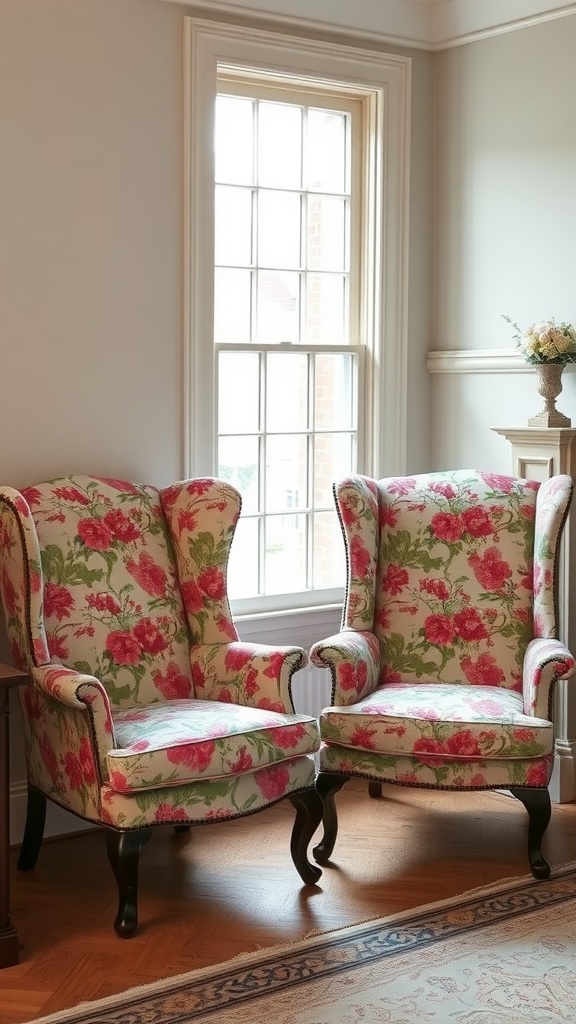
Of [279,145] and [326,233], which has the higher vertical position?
[279,145]

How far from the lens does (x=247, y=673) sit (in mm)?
3799

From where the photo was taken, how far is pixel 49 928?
10.9ft

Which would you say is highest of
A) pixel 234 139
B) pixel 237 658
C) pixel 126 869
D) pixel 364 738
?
pixel 234 139

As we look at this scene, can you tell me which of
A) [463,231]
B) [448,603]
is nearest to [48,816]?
[448,603]

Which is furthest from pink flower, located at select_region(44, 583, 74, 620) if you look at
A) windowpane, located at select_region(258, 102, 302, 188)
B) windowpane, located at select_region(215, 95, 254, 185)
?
windowpane, located at select_region(258, 102, 302, 188)

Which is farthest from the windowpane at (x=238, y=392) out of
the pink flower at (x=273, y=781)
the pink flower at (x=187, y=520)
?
the pink flower at (x=273, y=781)

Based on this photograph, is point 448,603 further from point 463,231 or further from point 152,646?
point 463,231

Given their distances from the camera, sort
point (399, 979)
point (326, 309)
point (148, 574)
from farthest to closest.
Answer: point (326, 309) < point (148, 574) < point (399, 979)

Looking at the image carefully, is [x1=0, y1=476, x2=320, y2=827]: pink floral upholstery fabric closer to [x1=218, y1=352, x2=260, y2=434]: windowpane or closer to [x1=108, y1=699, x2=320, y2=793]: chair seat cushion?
[x1=108, y1=699, x2=320, y2=793]: chair seat cushion

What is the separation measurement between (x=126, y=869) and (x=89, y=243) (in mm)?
2064

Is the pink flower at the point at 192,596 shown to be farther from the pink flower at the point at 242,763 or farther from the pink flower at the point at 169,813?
the pink flower at the point at 169,813

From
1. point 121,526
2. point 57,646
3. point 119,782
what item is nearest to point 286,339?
point 121,526

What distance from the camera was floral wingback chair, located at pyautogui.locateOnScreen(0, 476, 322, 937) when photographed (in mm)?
3275

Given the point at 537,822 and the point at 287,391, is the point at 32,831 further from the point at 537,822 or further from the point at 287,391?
the point at 287,391
